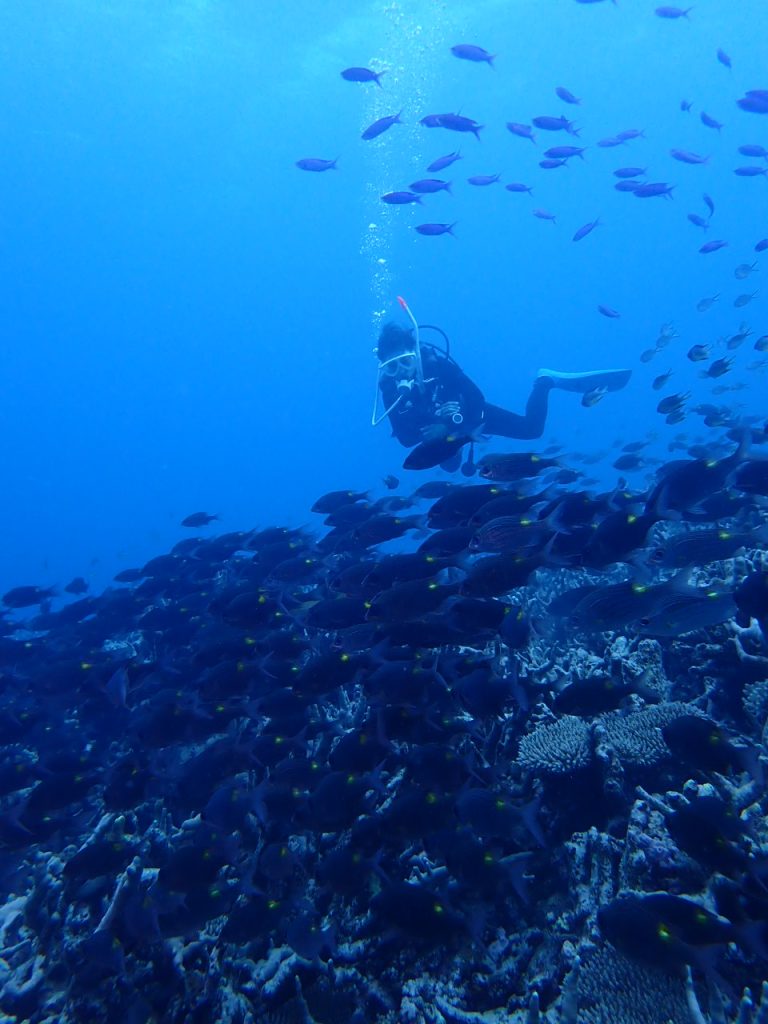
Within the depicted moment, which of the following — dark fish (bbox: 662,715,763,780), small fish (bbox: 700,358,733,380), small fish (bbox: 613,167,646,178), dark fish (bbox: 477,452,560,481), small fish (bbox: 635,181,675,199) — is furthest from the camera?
small fish (bbox: 613,167,646,178)

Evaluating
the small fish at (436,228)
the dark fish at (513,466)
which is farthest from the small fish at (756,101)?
the dark fish at (513,466)

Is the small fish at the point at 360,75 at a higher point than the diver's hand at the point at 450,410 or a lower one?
higher

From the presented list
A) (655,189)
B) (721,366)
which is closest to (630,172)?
(655,189)

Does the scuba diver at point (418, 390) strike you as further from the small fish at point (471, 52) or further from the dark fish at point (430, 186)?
the small fish at point (471, 52)

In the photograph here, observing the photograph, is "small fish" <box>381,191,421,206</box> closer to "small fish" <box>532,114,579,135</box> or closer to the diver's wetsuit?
the diver's wetsuit

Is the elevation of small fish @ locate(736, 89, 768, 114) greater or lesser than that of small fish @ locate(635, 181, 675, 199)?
greater

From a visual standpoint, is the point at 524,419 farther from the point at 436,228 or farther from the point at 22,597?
the point at 22,597

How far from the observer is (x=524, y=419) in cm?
1545

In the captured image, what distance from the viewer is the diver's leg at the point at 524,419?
14.9 metres

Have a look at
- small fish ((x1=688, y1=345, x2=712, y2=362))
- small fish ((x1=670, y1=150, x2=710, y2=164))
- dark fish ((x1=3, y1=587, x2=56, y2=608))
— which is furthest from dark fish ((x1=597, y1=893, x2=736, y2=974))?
small fish ((x1=670, y1=150, x2=710, y2=164))

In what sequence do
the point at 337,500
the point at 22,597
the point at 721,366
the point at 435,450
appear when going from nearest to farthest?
1. the point at 435,450
2. the point at 337,500
3. the point at 22,597
4. the point at 721,366

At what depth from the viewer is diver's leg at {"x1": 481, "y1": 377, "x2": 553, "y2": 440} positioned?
48.9 feet

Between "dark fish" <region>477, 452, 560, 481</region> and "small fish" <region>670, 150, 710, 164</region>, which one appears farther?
→ "small fish" <region>670, 150, 710, 164</region>

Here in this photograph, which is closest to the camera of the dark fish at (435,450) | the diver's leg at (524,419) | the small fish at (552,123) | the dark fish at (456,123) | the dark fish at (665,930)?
the dark fish at (665,930)
